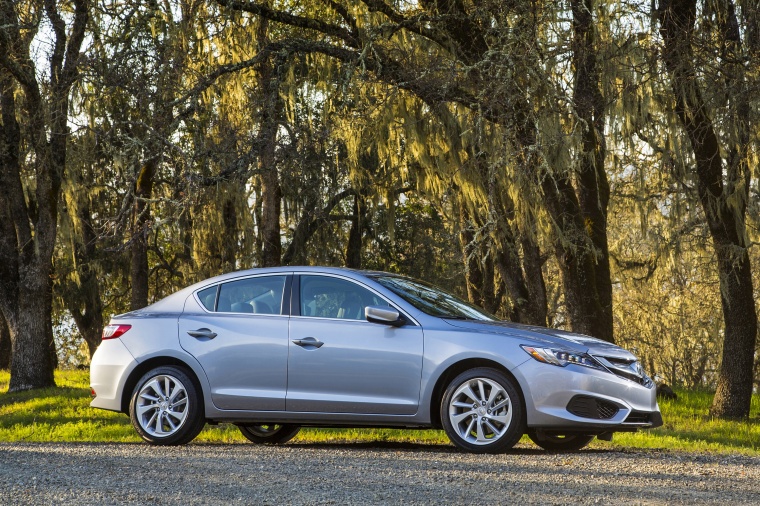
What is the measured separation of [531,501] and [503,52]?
6.53 meters

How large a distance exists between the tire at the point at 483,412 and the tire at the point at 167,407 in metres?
2.27

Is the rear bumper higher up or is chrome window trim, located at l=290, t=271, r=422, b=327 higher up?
chrome window trim, located at l=290, t=271, r=422, b=327

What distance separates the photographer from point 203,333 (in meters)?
9.02

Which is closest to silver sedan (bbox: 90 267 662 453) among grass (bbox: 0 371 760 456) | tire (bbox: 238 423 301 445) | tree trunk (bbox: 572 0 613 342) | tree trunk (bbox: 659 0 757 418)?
tire (bbox: 238 423 301 445)

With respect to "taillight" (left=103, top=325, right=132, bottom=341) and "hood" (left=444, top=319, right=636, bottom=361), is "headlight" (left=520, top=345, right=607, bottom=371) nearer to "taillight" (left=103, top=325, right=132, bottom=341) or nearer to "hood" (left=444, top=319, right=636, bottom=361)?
"hood" (left=444, top=319, right=636, bottom=361)

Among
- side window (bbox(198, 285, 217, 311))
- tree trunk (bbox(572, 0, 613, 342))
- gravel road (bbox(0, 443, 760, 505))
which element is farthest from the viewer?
tree trunk (bbox(572, 0, 613, 342))

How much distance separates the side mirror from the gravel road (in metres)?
1.07

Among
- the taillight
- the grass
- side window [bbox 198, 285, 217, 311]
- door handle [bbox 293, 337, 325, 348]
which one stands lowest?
the grass

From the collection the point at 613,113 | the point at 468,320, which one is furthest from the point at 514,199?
the point at 468,320

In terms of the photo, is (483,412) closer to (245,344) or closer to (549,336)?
(549,336)

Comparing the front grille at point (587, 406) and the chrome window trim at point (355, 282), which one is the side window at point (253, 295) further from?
the front grille at point (587, 406)

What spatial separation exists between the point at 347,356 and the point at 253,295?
116 cm

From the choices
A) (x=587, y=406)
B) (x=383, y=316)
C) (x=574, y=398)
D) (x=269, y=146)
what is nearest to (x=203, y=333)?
(x=383, y=316)

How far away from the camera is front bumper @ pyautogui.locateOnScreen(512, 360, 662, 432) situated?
7.94m
